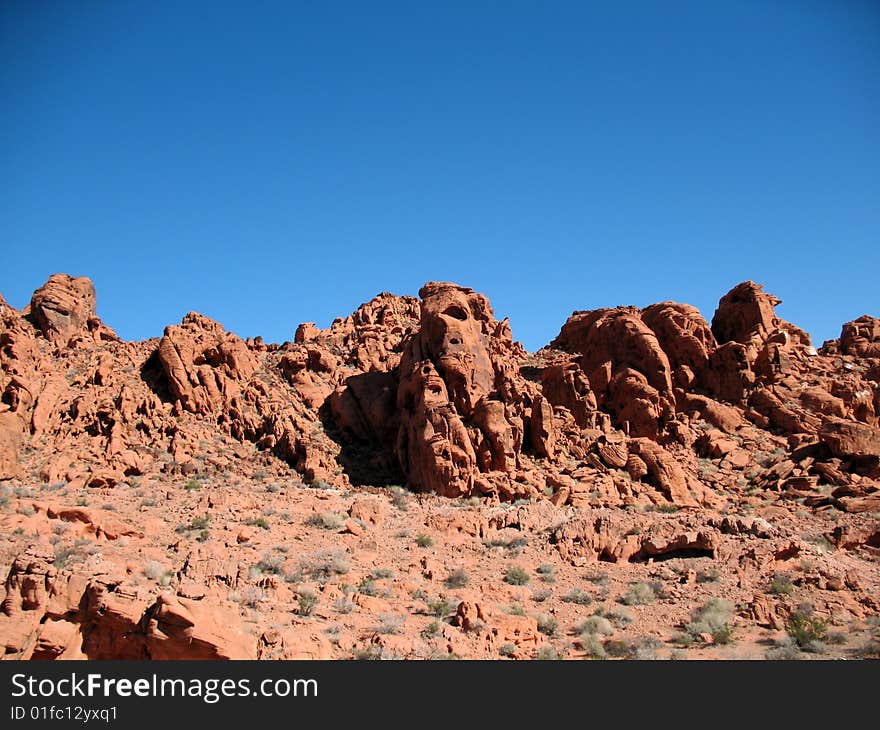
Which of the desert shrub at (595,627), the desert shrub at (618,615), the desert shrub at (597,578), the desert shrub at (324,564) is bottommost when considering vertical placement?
the desert shrub at (595,627)

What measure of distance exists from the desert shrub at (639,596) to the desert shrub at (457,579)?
432cm

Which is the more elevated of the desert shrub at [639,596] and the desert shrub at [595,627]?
the desert shrub at [639,596]

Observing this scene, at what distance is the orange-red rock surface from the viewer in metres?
15.0

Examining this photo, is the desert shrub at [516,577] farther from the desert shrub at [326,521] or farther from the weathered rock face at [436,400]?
the weathered rock face at [436,400]

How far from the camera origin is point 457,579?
1936cm

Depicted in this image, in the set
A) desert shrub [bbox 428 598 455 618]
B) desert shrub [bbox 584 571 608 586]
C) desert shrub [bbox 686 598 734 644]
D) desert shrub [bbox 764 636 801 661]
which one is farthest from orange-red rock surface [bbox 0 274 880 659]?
desert shrub [bbox 584 571 608 586]

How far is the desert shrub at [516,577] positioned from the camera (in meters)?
19.7

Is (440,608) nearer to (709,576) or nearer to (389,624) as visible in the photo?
(389,624)

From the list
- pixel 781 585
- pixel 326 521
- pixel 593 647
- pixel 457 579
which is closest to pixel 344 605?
pixel 457 579

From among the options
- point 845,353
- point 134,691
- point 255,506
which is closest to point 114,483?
point 255,506

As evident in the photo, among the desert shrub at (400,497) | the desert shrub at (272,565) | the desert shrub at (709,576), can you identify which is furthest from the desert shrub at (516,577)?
the desert shrub at (400,497)

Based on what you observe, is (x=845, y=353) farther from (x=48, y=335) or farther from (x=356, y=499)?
(x=48, y=335)

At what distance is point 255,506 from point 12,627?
1269 centimetres

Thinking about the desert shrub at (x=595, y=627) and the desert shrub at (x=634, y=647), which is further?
the desert shrub at (x=595, y=627)
